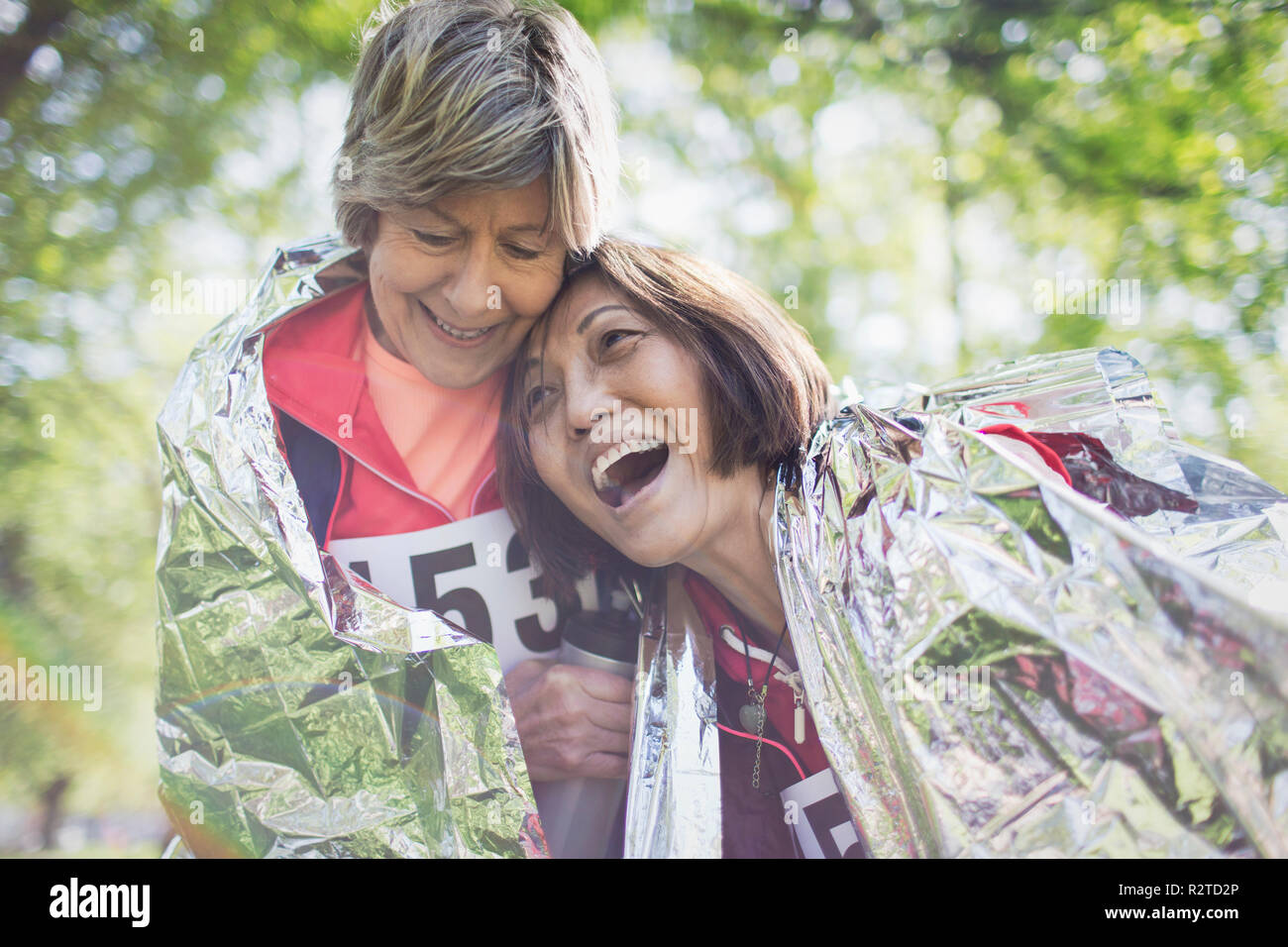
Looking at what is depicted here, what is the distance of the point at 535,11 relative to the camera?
1.08 m

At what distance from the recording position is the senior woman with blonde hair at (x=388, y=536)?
1.01 m

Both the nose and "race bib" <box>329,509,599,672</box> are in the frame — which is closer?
the nose

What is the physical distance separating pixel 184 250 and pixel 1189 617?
2.84 m

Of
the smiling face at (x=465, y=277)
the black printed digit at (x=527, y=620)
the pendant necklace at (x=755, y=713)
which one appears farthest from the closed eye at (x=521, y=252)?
the pendant necklace at (x=755, y=713)

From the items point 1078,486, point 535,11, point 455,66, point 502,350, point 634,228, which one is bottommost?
point 1078,486

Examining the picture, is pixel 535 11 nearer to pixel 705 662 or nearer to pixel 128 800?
pixel 705 662

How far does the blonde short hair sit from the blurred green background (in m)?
0.52

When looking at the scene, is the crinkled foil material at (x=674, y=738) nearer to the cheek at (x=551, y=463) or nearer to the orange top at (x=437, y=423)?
the cheek at (x=551, y=463)

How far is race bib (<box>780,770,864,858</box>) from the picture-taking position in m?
1.05

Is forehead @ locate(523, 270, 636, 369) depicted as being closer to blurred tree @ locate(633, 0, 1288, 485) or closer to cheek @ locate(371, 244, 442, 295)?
cheek @ locate(371, 244, 442, 295)

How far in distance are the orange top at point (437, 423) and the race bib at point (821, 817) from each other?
69 cm

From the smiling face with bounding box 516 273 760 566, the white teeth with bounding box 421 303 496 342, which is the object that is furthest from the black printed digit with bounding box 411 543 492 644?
the white teeth with bounding box 421 303 496 342

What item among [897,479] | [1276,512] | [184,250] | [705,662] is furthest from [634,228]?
[184,250]

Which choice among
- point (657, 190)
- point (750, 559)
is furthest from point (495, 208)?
point (657, 190)
